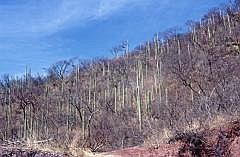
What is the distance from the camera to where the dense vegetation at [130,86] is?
171 feet

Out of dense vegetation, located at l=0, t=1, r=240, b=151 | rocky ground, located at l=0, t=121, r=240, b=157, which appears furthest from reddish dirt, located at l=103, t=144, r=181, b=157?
dense vegetation, located at l=0, t=1, r=240, b=151

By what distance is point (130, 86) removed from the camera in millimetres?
73500

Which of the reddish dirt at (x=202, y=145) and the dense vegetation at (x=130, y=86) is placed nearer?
the reddish dirt at (x=202, y=145)

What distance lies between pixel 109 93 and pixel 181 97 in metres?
24.1

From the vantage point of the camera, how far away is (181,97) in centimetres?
5462

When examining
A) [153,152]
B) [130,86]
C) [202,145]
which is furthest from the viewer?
Result: [130,86]

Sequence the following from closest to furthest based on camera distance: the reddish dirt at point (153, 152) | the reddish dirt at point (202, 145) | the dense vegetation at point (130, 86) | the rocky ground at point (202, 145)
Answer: the rocky ground at point (202, 145) → the reddish dirt at point (202, 145) → the reddish dirt at point (153, 152) → the dense vegetation at point (130, 86)

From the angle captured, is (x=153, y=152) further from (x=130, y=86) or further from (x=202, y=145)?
(x=130, y=86)

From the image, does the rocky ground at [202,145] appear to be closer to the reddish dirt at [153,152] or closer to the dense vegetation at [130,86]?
the reddish dirt at [153,152]

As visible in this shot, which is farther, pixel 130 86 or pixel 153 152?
pixel 130 86

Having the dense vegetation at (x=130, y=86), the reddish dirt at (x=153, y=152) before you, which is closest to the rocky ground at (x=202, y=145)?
the reddish dirt at (x=153, y=152)

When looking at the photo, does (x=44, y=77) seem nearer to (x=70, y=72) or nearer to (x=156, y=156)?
(x=70, y=72)

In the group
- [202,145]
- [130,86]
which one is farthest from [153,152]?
[130,86]

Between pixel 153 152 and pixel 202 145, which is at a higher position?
pixel 202 145
